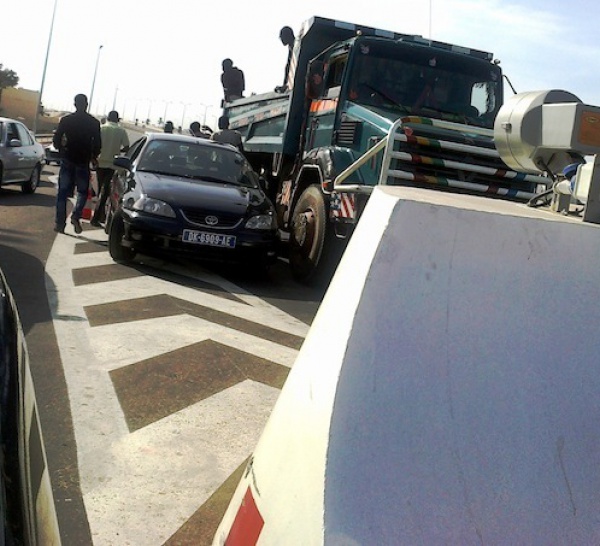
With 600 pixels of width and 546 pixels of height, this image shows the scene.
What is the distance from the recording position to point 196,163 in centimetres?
988

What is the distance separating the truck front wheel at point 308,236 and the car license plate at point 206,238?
104cm

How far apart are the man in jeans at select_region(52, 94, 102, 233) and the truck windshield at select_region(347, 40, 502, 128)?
12.2 feet

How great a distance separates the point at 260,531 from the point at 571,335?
0.69m

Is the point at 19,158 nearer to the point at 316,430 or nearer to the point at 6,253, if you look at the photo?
the point at 6,253

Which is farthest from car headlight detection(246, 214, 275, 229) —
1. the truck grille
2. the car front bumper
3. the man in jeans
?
the man in jeans

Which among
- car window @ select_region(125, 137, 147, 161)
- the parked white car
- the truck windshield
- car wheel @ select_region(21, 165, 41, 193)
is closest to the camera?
the truck windshield

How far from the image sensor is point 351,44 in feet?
31.3

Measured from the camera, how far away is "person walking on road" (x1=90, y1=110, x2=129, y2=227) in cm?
1189

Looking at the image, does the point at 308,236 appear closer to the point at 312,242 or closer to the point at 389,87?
the point at 312,242

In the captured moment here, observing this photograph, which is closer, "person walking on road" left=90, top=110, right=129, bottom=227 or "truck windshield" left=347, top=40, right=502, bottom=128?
"truck windshield" left=347, top=40, right=502, bottom=128

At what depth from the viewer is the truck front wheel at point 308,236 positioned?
30.1 feet

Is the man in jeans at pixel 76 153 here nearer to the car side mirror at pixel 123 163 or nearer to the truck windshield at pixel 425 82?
the car side mirror at pixel 123 163

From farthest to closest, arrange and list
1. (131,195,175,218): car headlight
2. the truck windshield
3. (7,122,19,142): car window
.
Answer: (7,122,19,142): car window, the truck windshield, (131,195,175,218): car headlight

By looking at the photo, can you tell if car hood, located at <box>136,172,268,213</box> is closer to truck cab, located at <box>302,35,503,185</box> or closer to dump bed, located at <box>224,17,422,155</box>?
truck cab, located at <box>302,35,503,185</box>
